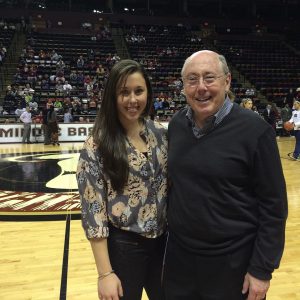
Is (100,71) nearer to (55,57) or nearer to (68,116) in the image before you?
(55,57)

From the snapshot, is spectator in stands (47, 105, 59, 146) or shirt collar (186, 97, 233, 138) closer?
shirt collar (186, 97, 233, 138)

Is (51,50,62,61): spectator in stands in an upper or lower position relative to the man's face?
upper

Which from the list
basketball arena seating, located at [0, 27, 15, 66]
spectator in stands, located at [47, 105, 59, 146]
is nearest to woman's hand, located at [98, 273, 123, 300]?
spectator in stands, located at [47, 105, 59, 146]

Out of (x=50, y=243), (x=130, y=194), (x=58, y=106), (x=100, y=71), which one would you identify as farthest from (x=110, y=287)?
(x=100, y=71)

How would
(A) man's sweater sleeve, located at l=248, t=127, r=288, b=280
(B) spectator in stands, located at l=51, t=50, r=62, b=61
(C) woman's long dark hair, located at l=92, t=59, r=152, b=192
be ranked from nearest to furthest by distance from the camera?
1. (A) man's sweater sleeve, located at l=248, t=127, r=288, b=280
2. (C) woman's long dark hair, located at l=92, t=59, r=152, b=192
3. (B) spectator in stands, located at l=51, t=50, r=62, b=61

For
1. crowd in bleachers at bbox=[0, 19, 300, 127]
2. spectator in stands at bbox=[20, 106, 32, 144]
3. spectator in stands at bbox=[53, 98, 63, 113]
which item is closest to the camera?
spectator in stands at bbox=[20, 106, 32, 144]

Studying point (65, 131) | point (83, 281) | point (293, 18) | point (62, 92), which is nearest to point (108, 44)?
point (62, 92)

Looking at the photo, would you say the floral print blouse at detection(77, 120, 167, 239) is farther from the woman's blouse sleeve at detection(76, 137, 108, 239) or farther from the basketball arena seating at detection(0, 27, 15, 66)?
the basketball arena seating at detection(0, 27, 15, 66)

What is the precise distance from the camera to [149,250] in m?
1.60

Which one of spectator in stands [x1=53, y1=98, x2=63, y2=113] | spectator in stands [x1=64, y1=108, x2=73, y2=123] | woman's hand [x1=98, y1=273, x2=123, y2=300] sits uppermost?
woman's hand [x1=98, y1=273, x2=123, y2=300]

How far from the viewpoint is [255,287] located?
54.9 inches

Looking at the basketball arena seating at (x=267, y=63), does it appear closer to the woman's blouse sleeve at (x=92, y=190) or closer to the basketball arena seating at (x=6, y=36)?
the basketball arena seating at (x=6, y=36)

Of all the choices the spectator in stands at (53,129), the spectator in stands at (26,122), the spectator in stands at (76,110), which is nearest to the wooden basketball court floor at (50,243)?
the spectator in stands at (53,129)

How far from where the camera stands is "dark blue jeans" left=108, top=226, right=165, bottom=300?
5.08ft
